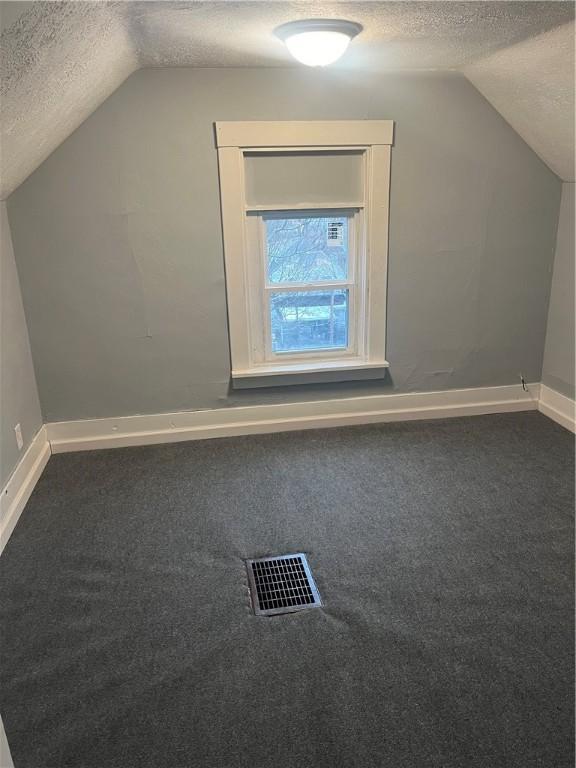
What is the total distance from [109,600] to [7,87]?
6.04 ft

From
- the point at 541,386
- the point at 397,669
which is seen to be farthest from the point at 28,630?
the point at 541,386

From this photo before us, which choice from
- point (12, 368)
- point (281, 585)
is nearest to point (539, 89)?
point (281, 585)

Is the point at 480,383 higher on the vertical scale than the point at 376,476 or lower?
higher

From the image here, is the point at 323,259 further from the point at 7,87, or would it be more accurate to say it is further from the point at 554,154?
the point at 7,87

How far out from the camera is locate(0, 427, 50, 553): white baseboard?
8.48 ft

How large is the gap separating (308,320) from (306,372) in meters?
0.33

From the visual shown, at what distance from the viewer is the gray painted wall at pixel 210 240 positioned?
117 inches

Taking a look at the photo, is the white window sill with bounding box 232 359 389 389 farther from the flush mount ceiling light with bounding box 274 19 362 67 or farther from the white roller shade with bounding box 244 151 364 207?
the flush mount ceiling light with bounding box 274 19 362 67

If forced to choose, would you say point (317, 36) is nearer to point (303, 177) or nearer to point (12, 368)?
point (303, 177)

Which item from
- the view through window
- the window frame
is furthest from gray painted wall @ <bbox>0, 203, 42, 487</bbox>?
the view through window

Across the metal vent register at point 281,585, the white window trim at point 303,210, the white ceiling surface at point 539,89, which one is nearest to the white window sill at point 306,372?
the white window trim at point 303,210

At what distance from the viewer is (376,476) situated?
9.89 feet

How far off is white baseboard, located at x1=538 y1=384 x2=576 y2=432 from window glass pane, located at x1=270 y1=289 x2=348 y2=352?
4.67 feet

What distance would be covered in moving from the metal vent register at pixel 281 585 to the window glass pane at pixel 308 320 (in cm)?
152
